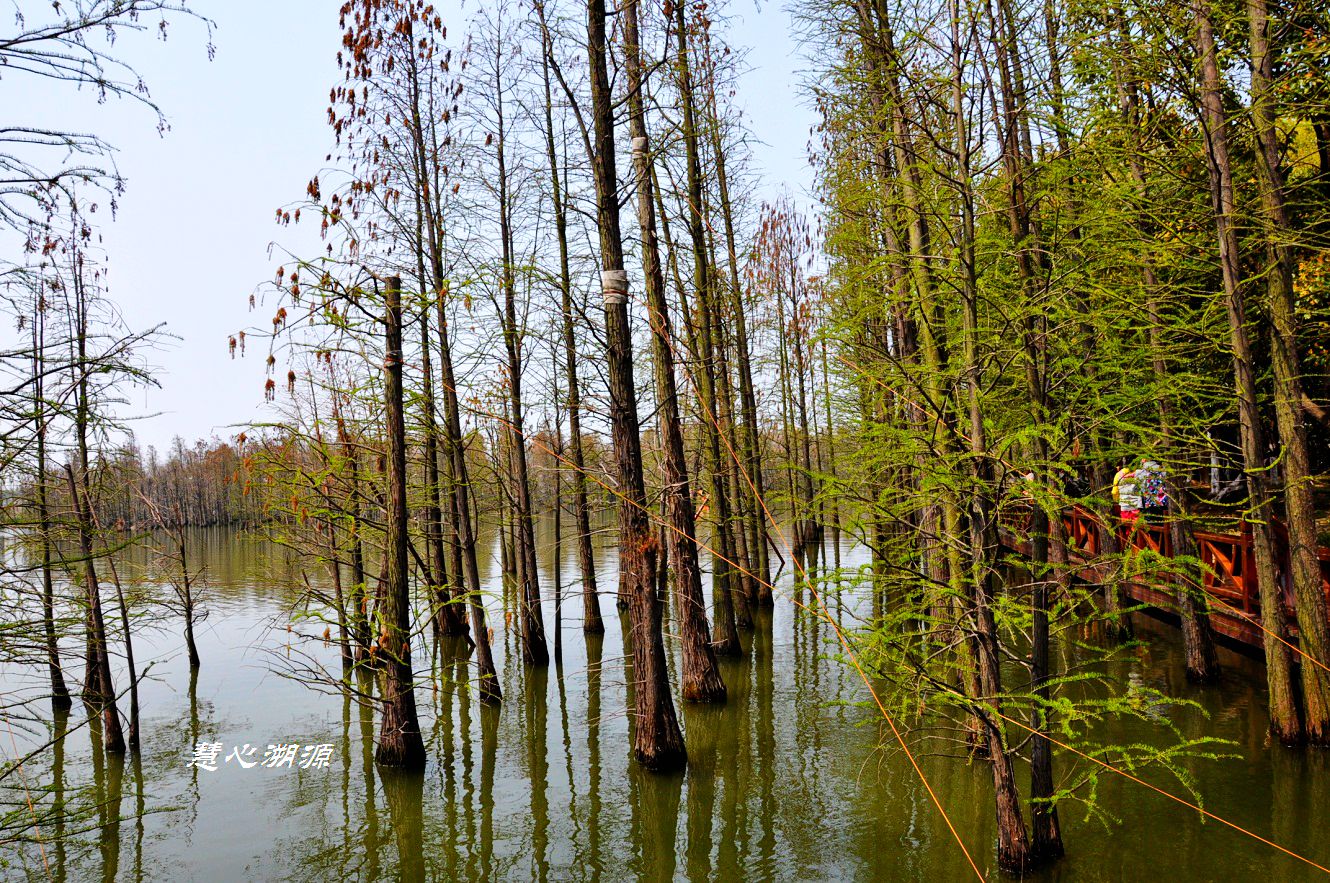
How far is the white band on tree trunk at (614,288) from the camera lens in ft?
23.4

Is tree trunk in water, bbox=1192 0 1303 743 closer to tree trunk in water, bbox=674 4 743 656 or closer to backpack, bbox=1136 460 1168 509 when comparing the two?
backpack, bbox=1136 460 1168 509

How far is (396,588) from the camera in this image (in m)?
7.91

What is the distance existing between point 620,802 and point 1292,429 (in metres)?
6.42

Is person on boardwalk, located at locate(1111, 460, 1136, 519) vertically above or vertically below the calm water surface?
above

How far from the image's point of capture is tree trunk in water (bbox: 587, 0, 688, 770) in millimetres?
7348

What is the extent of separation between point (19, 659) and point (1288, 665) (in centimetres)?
866

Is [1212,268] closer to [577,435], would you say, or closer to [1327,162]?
[1327,162]

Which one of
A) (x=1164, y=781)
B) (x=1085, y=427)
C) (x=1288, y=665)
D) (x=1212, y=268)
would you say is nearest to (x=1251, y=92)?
(x=1212, y=268)

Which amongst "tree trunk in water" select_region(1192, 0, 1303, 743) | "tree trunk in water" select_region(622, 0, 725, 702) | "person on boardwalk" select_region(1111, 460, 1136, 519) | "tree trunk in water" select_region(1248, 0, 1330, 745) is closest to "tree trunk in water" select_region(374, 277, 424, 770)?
"tree trunk in water" select_region(622, 0, 725, 702)

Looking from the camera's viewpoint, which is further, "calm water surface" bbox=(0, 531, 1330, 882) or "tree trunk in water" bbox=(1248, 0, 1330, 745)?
"tree trunk in water" bbox=(1248, 0, 1330, 745)

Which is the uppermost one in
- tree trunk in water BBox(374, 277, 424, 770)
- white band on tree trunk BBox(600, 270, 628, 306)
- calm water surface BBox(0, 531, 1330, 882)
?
white band on tree trunk BBox(600, 270, 628, 306)

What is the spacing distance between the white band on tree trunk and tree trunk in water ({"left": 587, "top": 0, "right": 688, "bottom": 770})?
0.12 ft

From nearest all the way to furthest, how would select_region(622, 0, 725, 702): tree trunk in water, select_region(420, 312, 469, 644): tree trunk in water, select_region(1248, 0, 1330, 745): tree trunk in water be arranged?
1. select_region(1248, 0, 1330, 745): tree trunk in water
2. select_region(622, 0, 725, 702): tree trunk in water
3. select_region(420, 312, 469, 644): tree trunk in water

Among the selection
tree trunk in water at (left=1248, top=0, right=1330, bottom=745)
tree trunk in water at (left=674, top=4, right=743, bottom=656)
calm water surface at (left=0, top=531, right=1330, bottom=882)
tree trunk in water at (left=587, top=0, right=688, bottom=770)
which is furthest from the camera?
tree trunk in water at (left=674, top=4, right=743, bottom=656)
